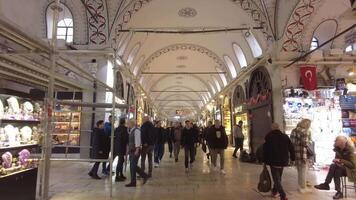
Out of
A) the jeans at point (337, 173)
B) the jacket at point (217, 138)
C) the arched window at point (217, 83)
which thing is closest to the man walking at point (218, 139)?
the jacket at point (217, 138)

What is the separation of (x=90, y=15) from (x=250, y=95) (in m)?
7.94

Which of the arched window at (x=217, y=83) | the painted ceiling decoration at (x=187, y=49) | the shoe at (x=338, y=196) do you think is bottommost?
the shoe at (x=338, y=196)

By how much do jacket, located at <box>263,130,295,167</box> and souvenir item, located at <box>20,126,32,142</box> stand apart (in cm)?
462

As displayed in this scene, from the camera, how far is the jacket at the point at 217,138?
7855 millimetres

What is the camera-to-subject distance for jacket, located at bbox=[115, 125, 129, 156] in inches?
267

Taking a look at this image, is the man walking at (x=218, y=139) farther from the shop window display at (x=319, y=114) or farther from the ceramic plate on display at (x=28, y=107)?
the ceramic plate on display at (x=28, y=107)

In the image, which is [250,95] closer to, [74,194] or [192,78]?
[74,194]

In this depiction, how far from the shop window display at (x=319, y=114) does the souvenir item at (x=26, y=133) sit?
8.02m

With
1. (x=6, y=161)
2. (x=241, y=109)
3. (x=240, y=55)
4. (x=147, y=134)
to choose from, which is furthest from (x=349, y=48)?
(x=6, y=161)

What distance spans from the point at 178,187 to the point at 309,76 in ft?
22.0

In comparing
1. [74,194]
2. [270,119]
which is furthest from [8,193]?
[270,119]

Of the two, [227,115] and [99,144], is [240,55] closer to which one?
[227,115]

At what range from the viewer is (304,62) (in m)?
10.3

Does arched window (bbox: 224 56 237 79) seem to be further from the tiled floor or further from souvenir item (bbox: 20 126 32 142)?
souvenir item (bbox: 20 126 32 142)
